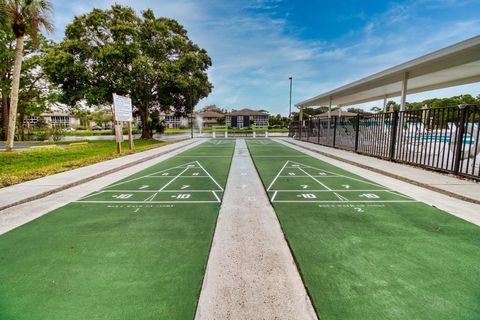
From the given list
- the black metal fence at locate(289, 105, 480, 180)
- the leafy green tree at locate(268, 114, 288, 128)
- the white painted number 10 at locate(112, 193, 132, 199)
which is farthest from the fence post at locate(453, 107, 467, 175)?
the leafy green tree at locate(268, 114, 288, 128)

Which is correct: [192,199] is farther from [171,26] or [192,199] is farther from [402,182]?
[171,26]

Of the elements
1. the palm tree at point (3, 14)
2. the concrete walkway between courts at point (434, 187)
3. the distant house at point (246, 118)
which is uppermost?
the palm tree at point (3, 14)

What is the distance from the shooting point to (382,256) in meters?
2.83

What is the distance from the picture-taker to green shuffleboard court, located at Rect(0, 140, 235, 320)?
2033 millimetres

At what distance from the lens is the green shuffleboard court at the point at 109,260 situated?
2.03 metres

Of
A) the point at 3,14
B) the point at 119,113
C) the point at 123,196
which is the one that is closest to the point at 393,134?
the point at 123,196

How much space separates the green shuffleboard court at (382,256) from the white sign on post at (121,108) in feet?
35.4

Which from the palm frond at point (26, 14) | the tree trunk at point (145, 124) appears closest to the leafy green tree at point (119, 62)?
the tree trunk at point (145, 124)

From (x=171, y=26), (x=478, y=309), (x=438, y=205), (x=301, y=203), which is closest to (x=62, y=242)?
(x=301, y=203)

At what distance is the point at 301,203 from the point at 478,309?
303 centimetres

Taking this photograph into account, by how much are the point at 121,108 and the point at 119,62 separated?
10462 mm

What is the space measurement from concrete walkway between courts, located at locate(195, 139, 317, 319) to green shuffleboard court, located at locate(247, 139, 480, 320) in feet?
0.52

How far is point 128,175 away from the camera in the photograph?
7910mm

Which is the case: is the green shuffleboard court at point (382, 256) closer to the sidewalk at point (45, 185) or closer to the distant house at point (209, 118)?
the sidewalk at point (45, 185)
